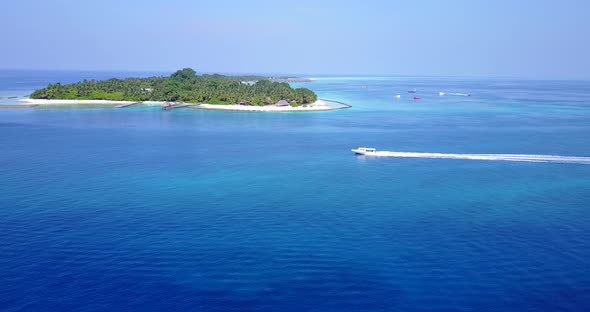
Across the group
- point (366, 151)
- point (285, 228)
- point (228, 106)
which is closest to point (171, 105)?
point (228, 106)

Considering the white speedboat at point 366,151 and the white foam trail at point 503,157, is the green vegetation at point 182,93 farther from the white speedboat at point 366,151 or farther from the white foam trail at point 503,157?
the white foam trail at point 503,157

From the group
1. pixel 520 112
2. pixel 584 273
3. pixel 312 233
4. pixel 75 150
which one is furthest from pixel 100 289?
pixel 520 112

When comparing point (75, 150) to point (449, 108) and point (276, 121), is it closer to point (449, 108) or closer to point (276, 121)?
point (276, 121)

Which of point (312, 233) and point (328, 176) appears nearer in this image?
point (312, 233)

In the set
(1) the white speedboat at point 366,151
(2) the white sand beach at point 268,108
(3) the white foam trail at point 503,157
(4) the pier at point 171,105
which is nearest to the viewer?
(3) the white foam trail at point 503,157

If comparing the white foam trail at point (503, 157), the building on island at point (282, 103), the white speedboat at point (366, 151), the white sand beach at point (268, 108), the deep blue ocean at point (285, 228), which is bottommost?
the deep blue ocean at point (285, 228)

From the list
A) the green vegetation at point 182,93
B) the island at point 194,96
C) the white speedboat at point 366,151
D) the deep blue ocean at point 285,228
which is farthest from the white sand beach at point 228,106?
the white speedboat at point 366,151

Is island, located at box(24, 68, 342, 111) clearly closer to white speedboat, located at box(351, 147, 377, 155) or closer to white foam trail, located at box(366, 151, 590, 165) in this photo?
white speedboat, located at box(351, 147, 377, 155)

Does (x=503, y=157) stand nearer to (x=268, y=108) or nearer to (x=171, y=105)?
(x=268, y=108)
